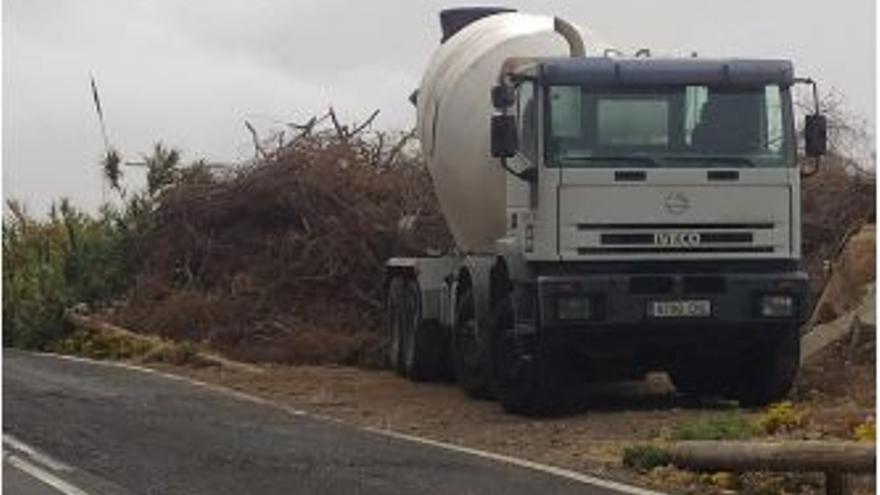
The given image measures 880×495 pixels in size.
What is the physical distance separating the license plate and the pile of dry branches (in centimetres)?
772

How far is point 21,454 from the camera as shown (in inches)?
495

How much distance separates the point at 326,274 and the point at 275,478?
46.7ft

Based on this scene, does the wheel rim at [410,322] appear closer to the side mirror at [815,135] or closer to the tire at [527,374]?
the tire at [527,374]

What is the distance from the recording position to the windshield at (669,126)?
1514 cm

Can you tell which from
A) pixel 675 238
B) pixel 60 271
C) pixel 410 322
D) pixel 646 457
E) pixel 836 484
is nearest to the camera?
pixel 836 484

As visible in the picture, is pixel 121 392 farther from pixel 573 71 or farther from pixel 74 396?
pixel 573 71

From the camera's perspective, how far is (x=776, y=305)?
1530 cm

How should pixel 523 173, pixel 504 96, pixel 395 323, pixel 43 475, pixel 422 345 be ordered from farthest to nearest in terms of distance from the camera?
pixel 395 323 → pixel 422 345 → pixel 504 96 → pixel 523 173 → pixel 43 475

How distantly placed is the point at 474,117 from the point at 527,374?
9.70 ft

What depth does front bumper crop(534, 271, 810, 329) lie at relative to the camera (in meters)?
15.1

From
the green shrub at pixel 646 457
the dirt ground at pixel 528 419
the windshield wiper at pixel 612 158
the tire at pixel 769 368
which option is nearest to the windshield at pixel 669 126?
the windshield wiper at pixel 612 158

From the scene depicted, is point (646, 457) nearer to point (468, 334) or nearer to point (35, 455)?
point (35, 455)

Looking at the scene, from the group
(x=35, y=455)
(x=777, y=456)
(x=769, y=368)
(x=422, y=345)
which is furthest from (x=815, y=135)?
(x=35, y=455)

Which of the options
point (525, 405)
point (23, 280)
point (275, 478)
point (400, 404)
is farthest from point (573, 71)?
point (23, 280)
